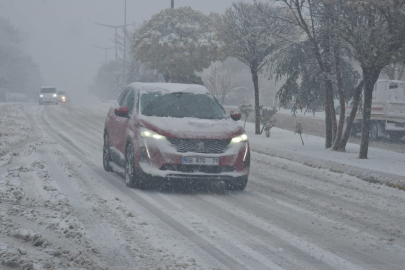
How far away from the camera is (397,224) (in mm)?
7371

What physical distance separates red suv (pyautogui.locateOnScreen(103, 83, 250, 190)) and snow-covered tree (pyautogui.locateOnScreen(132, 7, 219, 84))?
2585cm

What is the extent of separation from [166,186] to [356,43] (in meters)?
6.21

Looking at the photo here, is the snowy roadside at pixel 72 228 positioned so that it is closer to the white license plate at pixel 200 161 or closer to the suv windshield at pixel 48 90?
the white license plate at pixel 200 161

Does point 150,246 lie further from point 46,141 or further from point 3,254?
point 46,141

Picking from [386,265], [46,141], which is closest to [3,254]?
[386,265]

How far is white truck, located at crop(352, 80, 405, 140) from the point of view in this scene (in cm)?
2388

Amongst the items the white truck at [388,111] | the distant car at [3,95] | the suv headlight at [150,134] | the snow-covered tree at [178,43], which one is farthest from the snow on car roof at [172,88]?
the distant car at [3,95]

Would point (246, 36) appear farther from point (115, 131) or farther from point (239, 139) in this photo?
point (239, 139)

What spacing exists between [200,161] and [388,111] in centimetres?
1664

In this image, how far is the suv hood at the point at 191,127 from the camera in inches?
361

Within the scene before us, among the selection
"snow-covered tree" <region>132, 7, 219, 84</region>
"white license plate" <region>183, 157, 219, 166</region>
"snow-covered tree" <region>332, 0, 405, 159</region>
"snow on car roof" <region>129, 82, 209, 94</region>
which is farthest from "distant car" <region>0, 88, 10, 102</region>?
"white license plate" <region>183, 157, 219, 166</region>

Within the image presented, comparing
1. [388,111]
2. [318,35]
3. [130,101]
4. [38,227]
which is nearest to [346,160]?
[318,35]

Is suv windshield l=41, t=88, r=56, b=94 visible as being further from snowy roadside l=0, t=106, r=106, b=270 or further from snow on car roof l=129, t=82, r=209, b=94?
snow on car roof l=129, t=82, r=209, b=94

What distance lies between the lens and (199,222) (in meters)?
7.01
